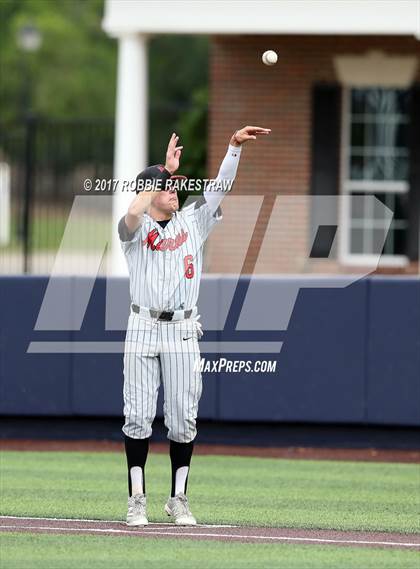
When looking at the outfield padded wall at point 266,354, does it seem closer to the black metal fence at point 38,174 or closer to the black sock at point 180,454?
the black sock at point 180,454

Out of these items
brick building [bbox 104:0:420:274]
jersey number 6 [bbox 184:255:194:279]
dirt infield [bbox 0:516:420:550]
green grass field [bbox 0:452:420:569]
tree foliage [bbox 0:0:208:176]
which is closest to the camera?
green grass field [bbox 0:452:420:569]

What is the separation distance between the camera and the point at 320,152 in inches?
694

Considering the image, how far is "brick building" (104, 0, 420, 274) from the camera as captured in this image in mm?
17484

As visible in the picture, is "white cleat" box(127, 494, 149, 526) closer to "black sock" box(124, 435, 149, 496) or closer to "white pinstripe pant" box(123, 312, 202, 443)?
"black sock" box(124, 435, 149, 496)

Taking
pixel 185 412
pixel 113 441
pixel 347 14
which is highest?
pixel 347 14

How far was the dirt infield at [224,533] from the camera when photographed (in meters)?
7.77

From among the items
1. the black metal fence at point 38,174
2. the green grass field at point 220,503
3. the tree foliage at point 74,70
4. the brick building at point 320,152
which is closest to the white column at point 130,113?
the brick building at point 320,152

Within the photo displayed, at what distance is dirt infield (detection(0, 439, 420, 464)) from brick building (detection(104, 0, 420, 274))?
575cm

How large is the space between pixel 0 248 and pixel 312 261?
1291 centimetres

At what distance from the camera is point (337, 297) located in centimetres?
1152

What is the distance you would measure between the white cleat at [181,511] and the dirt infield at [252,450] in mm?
3255

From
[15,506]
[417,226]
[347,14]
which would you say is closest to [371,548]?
[15,506]

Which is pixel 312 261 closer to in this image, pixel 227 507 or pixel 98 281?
pixel 98 281

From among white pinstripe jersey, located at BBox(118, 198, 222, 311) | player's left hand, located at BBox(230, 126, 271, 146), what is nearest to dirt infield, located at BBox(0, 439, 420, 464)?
white pinstripe jersey, located at BBox(118, 198, 222, 311)
